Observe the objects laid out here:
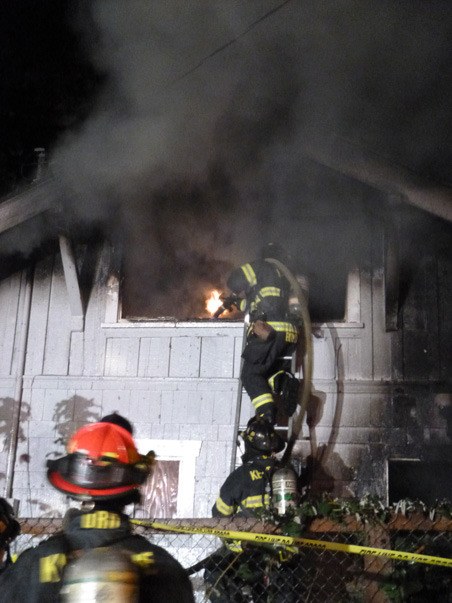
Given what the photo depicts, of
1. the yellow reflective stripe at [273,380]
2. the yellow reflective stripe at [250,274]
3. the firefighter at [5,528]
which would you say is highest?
the yellow reflective stripe at [250,274]

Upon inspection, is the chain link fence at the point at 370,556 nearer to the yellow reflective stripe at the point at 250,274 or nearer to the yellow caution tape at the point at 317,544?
the yellow caution tape at the point at 317,544

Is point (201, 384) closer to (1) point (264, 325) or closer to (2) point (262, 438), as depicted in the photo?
(1) point (264, 325)

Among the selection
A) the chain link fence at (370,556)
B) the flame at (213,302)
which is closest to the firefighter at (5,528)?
the chain link fence at (370,556)

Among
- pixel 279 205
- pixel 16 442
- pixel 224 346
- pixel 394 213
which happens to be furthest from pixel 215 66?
pixel 16 442

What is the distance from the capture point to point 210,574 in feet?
13.2

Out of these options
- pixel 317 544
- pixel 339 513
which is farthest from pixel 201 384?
pixel 317 544

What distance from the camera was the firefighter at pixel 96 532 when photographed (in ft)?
7.00

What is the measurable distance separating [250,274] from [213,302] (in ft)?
5.19

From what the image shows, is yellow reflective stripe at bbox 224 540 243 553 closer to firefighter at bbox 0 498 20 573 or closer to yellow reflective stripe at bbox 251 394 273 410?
firefighter at bbox 0 498 20 573

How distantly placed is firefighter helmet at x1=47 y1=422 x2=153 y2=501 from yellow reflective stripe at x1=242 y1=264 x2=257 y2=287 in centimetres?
438

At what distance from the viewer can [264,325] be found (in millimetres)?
6371

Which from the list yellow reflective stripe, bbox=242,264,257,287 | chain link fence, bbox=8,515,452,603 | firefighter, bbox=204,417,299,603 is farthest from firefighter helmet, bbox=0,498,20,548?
yellow reflective stripe, bbox=242,264,257,287

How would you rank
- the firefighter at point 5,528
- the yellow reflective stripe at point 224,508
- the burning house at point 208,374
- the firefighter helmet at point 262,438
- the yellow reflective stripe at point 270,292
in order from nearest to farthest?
the firefighter at point 5,528, the yellow reflective stripe at point 224,508, the firefighter helmet at point 262,438, the yellow reflective stripe at point 270,292, the burning house at point 208,374

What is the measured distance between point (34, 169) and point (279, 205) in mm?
3455
